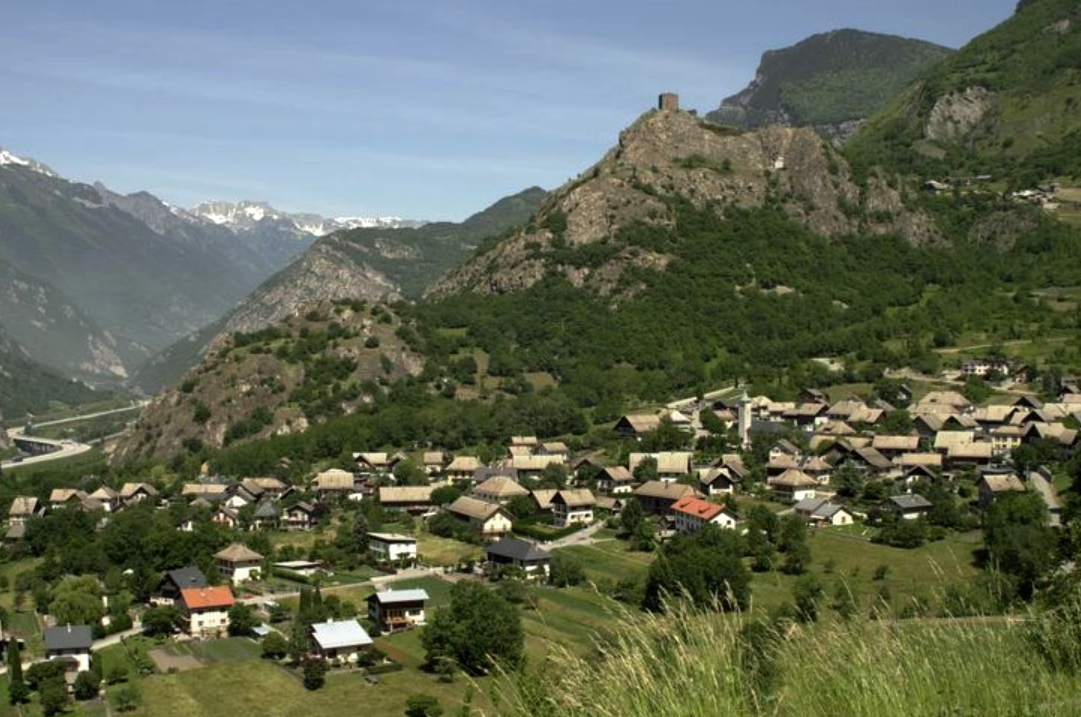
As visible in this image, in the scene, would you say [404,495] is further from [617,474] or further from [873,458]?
[873,458]

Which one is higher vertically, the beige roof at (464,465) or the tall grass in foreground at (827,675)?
the tall grass in foreground at (827,675)

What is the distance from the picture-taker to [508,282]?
15938cm

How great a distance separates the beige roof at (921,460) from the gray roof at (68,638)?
181 ft

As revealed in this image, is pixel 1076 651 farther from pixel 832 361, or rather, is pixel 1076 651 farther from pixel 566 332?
pixel 566 332

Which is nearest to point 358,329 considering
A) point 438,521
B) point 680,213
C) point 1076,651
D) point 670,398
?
point 670,398

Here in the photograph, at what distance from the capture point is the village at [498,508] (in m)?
55.4

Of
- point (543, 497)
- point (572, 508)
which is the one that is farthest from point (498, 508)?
point (572, 508)

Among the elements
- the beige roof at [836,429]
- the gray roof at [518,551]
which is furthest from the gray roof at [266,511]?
the beige roof at [836,429]

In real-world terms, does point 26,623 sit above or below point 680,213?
below

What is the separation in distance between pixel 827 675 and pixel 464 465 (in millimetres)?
83004

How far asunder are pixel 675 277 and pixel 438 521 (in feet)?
→ 257

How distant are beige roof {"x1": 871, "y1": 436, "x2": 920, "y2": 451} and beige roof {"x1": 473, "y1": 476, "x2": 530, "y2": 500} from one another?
27529 millimetres

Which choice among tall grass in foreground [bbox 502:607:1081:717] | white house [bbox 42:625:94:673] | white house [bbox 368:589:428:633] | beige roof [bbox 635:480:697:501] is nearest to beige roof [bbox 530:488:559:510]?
beige roof [bbox 635:480:697:501]

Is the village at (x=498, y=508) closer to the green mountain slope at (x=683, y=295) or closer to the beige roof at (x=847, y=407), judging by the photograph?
the beige roof at (x=847, y=407)
